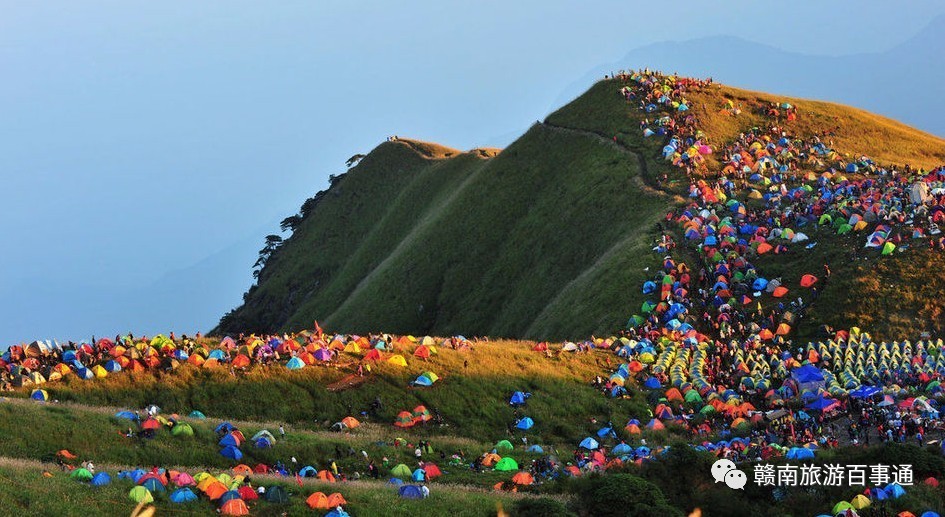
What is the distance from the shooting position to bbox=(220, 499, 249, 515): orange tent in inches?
1383

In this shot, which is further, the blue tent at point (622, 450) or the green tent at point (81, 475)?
the blue tent at point (622, 450)

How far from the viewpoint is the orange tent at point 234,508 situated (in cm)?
3512

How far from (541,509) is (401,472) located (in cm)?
1217

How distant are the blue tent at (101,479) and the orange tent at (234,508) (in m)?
5.12

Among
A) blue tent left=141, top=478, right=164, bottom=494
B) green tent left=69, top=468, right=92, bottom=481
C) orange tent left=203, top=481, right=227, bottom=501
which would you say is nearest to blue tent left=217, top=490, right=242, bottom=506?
orange tent left=203, top=481, right=227, bottom=501

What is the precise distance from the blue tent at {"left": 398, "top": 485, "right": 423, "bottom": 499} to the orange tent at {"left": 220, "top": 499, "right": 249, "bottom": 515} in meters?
6.99

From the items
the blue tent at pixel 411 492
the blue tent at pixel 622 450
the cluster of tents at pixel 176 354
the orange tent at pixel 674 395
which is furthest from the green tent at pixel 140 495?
the orange tent at pixel 674 395

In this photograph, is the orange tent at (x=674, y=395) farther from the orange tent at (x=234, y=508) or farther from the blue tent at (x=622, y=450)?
the orange tent at (x=234, y=508)

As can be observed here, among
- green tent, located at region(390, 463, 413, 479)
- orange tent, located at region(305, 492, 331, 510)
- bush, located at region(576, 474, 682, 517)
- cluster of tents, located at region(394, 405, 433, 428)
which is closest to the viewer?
bush, located at region(576, 474, 682, 517)

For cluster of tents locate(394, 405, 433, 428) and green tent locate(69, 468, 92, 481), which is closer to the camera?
green tent locate(69, 468, 92, 481)

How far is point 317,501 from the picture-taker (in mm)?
36750

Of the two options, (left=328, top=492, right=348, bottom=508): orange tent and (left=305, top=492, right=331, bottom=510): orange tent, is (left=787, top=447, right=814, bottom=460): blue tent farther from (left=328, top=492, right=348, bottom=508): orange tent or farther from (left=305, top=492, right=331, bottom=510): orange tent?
(left=305, top=492, right=331, bottom=510): orange tent

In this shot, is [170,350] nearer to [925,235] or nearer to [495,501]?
[495,501]

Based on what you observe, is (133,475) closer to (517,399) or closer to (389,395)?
(389,395)
